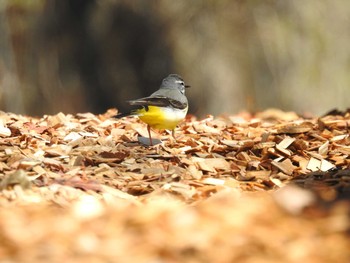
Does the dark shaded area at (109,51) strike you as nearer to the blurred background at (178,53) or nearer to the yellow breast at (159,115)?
the blurred background at (178,53)

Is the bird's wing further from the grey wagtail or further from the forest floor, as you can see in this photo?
the forest floor

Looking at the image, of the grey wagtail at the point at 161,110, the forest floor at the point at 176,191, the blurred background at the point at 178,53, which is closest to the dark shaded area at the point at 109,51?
the blurred background at the point at 178,53

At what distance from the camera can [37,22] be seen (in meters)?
9.27

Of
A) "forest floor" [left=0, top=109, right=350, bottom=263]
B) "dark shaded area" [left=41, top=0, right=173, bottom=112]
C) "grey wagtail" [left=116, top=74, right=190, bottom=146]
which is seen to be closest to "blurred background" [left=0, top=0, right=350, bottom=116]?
"dark shaded area" [left=41, top=0, right=173, bottom=112]

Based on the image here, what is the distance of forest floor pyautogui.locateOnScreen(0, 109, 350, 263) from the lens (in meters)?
3.37

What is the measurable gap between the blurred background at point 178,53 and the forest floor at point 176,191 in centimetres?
89

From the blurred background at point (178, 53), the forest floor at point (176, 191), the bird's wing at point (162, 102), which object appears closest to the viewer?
the forest floor at point (176, 191)

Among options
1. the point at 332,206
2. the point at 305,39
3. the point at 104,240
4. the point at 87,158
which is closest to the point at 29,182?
the point at 87,158

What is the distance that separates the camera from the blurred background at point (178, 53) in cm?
895

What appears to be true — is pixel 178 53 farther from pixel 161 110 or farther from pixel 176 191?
pixel 176 191

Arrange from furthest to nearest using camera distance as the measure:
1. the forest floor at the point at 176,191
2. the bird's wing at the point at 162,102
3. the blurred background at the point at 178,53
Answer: the blurred background at the point at 178,53
the bird's wing at the point at 162,102
the forest floor at the point at 176,191

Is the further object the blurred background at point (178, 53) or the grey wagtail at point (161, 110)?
the blurred background at point (178, 53)

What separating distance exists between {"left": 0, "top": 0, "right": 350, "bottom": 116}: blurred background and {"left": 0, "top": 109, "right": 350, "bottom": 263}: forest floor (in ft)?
2.93

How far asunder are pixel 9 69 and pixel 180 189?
494 centimetres
